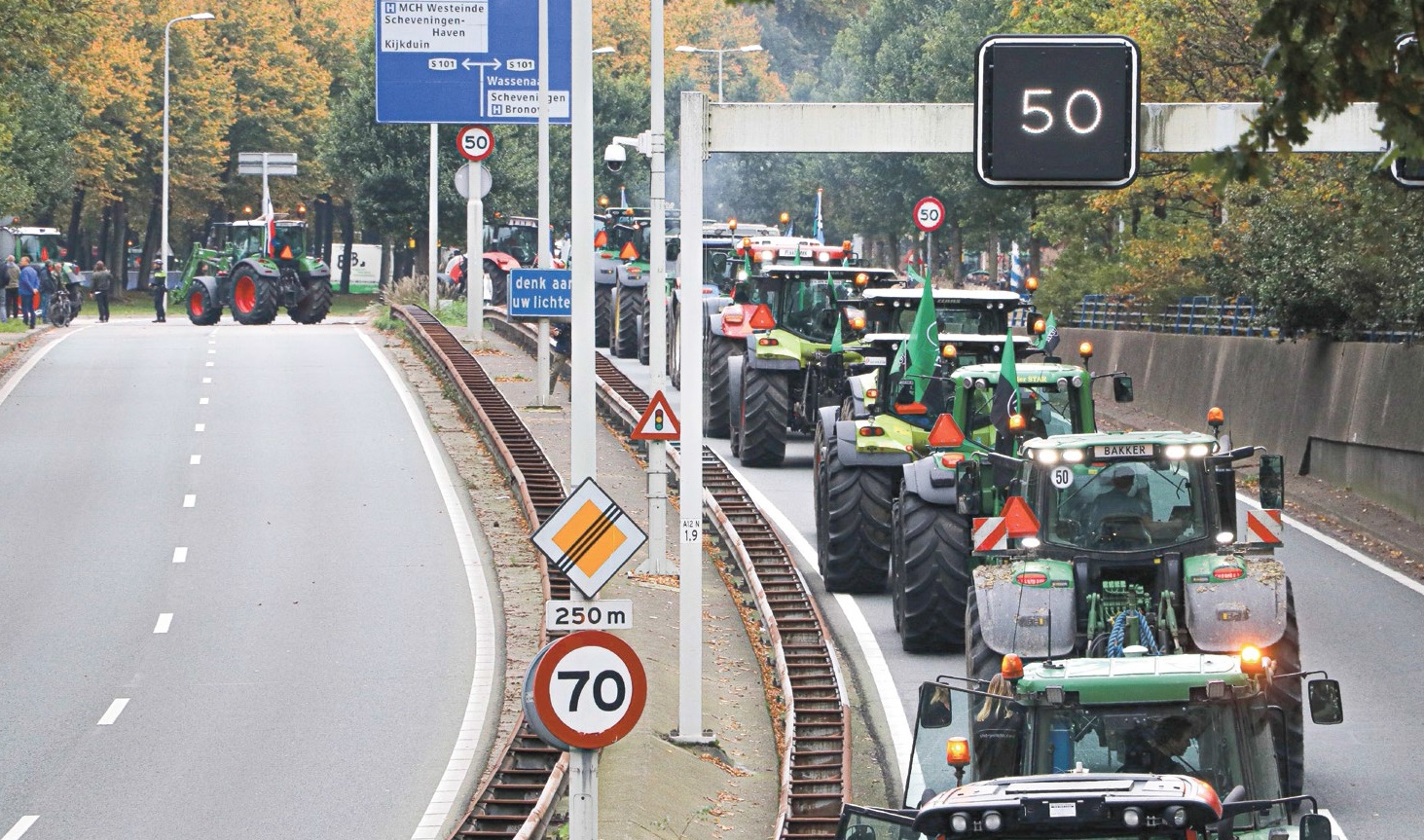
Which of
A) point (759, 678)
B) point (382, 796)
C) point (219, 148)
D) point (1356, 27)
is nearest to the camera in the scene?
point (1356, 27)

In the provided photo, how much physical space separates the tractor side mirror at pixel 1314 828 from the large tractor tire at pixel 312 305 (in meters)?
44.3

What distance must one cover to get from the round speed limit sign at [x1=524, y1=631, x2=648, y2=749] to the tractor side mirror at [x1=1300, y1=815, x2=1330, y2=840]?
416 centimetres

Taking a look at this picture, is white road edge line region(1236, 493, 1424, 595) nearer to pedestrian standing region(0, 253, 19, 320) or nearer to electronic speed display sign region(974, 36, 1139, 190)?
electronic speed display sign region(974, 36, 1139, 190)

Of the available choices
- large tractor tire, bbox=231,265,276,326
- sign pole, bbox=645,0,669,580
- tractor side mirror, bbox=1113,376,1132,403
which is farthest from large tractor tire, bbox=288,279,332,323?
tractor side mirror, bbox=1113,376,1132,403

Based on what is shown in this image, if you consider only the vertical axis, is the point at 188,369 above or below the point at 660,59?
below

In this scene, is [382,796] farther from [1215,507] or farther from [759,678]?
[1215,507]

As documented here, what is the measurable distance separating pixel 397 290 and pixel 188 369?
1187 centimetres

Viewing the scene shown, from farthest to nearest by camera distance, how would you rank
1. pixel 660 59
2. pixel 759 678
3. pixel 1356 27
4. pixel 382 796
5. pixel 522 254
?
1. pixel 522 254
2. pixel 660 59
3. pixel 759 678
4. pixel 382 796
5. pixel 1356 27

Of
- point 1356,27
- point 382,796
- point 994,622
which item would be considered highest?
point 1356,27

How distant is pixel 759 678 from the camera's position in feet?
58.0

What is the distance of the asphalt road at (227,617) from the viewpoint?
1470 cm

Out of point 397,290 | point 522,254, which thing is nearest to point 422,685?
point 397,290

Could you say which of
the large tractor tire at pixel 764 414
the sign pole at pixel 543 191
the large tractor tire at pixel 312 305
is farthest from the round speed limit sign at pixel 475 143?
the large tractor tire at pixel 312 305

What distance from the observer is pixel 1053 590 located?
12.4 metres
